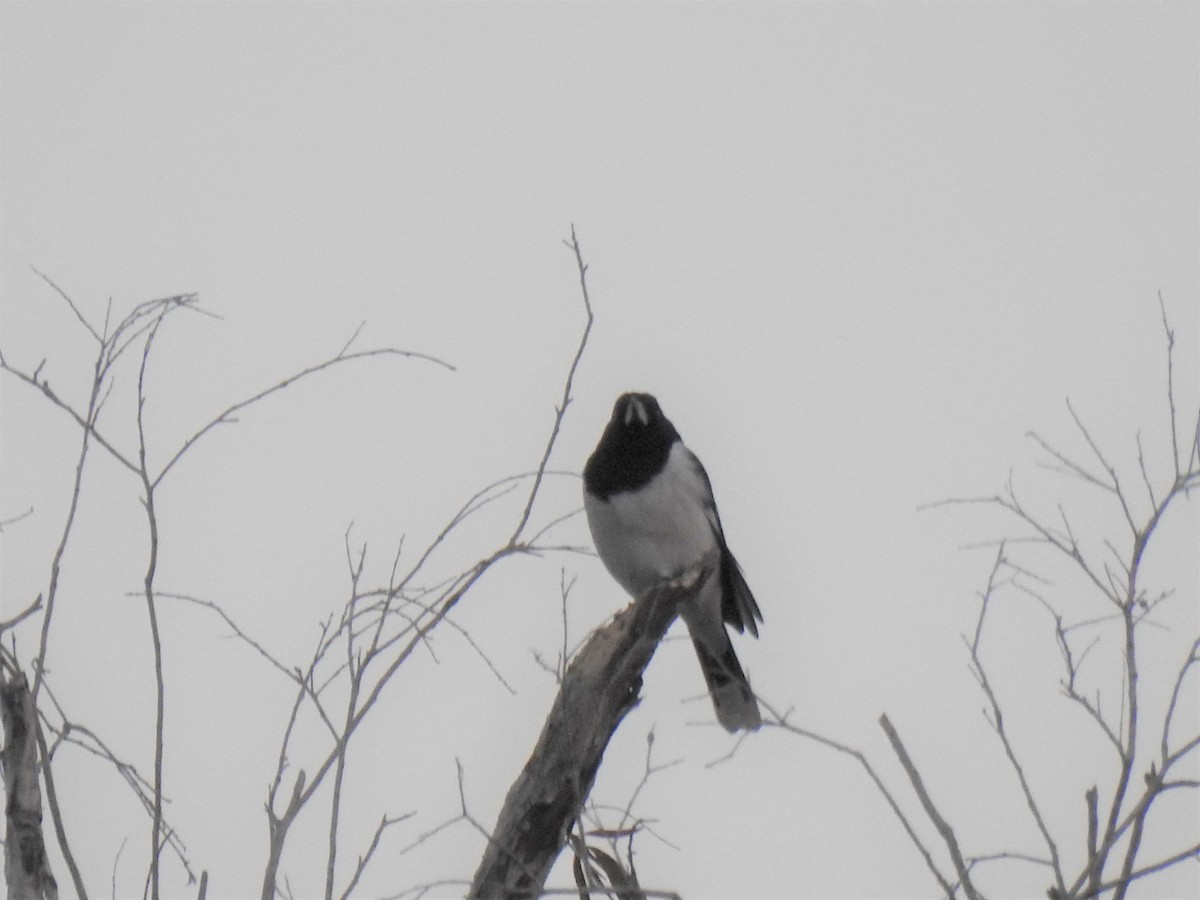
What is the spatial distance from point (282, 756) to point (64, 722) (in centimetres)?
49

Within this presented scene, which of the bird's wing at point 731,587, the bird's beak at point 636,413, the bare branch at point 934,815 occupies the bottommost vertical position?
the bare branch at point 934,815

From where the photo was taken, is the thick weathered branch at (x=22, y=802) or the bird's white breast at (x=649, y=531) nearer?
the thick weathered branch at (x=22, y=802)

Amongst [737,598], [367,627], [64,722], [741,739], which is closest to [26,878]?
[64,722]

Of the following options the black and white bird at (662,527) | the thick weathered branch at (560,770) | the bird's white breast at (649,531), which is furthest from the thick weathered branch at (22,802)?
the bird's white breast at (649,531)

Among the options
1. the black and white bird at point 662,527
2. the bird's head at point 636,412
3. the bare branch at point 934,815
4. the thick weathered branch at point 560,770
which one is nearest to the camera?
the bare branch at point 934,815

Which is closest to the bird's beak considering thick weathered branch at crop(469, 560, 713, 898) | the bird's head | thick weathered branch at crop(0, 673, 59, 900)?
the bird's head

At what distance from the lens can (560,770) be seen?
3.66 metres

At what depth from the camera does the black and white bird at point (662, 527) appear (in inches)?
243

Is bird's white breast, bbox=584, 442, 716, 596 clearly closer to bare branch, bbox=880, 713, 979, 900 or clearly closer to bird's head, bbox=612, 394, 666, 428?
bird's head, bbox=612, 394, 666, 428

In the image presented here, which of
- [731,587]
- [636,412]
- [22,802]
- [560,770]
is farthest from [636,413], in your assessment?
[22,802]

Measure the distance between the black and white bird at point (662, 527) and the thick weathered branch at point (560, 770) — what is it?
1.75 meters

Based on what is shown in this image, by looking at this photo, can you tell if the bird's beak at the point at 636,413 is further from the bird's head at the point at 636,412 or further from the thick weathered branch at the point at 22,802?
the thick weathered branch at the point at 22,802

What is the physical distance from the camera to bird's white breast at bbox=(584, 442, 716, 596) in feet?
20.2

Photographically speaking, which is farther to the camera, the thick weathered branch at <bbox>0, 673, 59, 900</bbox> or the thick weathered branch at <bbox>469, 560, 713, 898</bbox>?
the thick weathered branch at <bbox>469, 560, 713, 898</bbox>
